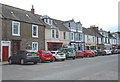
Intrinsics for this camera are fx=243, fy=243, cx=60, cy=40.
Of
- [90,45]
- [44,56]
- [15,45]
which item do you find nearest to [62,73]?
[44,56]

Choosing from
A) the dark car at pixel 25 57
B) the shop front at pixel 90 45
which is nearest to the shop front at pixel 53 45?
the shop front at pixel 90 45

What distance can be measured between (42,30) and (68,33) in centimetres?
1383

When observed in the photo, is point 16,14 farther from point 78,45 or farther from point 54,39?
point 78,45

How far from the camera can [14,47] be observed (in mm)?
34594

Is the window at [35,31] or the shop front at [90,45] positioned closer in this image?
the window at [35,31]

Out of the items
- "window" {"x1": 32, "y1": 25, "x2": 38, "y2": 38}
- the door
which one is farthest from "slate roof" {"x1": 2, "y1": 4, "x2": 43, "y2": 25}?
the door

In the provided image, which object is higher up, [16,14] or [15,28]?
[16,14]

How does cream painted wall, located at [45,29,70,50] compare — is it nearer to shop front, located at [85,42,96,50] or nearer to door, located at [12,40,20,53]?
door, located at [12,40,20,53]

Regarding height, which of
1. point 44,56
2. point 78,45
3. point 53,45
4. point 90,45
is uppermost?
point 90,45

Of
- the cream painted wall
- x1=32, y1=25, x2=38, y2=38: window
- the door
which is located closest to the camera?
the door

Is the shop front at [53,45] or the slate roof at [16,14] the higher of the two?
the slate roof at [16,14]

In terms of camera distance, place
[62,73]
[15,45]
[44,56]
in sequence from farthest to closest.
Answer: [15,45] < [44,56] < [62,73]

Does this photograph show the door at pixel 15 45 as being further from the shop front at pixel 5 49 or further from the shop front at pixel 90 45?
the shop front at pixel 90 45

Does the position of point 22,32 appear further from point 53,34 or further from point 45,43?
point 53,34
